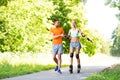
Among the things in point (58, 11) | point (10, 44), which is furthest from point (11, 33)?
point (58, 11)

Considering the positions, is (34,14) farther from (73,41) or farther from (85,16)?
(73,41)

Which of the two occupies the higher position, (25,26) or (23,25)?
(23,25)

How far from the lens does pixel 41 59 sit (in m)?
26.2

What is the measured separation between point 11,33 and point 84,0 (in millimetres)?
20231

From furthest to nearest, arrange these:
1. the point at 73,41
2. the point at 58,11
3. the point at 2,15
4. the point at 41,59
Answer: the point at 58,11, the point at 2,15, the point at 41,59, the point at 73,41

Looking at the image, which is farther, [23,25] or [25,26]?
[25,26]

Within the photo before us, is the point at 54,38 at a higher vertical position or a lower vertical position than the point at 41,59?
higher

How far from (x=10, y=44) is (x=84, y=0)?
69.2ft

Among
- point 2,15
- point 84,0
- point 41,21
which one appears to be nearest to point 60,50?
point 84,0

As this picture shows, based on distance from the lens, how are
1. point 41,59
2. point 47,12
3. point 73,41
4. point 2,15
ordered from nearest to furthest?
point 73,41
point 41,59
point 2,15
point 47,12

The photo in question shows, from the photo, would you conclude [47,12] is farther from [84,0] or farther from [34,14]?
[84,0]

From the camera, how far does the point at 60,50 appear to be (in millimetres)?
15758

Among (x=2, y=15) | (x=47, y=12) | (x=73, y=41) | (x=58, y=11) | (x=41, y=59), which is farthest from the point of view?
(x=58, y=11)

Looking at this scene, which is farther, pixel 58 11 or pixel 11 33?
pixel 58 11
